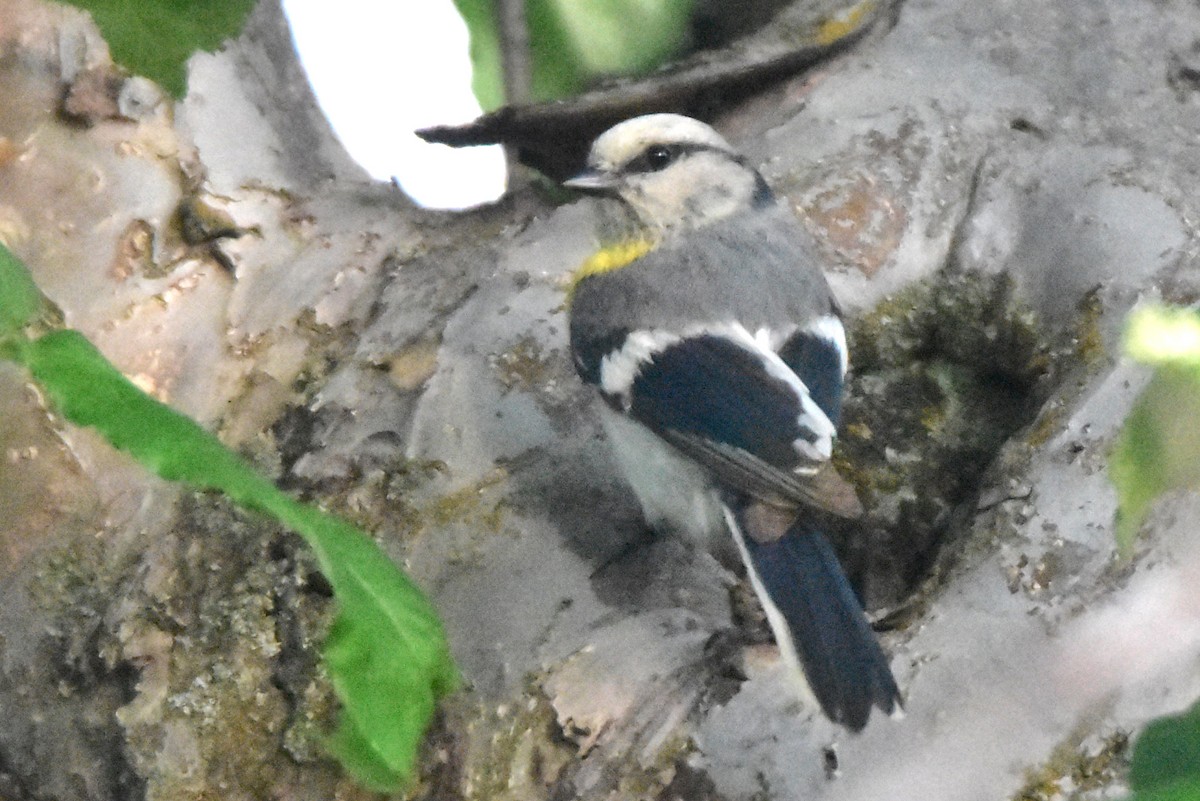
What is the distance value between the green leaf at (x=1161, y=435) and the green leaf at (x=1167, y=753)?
0.11 m

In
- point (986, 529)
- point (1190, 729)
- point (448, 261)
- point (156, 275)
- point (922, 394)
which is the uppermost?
point (1190, 729)

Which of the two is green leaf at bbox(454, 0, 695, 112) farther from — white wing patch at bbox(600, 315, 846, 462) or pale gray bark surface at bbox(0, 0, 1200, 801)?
white wing patch at bbox(600, 315, 846, 462)

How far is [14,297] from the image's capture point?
524 mm

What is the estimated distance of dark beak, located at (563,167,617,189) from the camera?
1.57m

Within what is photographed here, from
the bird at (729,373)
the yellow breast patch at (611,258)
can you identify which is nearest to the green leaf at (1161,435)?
the bird at (729,373)

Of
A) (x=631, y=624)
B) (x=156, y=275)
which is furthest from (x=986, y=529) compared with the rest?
(x=156, y=275)

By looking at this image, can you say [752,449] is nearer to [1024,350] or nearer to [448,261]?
[1024,350]

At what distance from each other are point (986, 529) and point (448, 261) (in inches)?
29.9

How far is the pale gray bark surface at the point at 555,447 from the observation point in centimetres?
102

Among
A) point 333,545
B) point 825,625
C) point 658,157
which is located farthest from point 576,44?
point 333,545

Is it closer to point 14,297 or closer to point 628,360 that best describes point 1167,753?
point 14,297

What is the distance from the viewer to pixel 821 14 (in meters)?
1.85

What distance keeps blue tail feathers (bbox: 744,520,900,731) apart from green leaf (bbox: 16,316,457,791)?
393 millimetres

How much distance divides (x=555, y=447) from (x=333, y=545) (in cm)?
77
